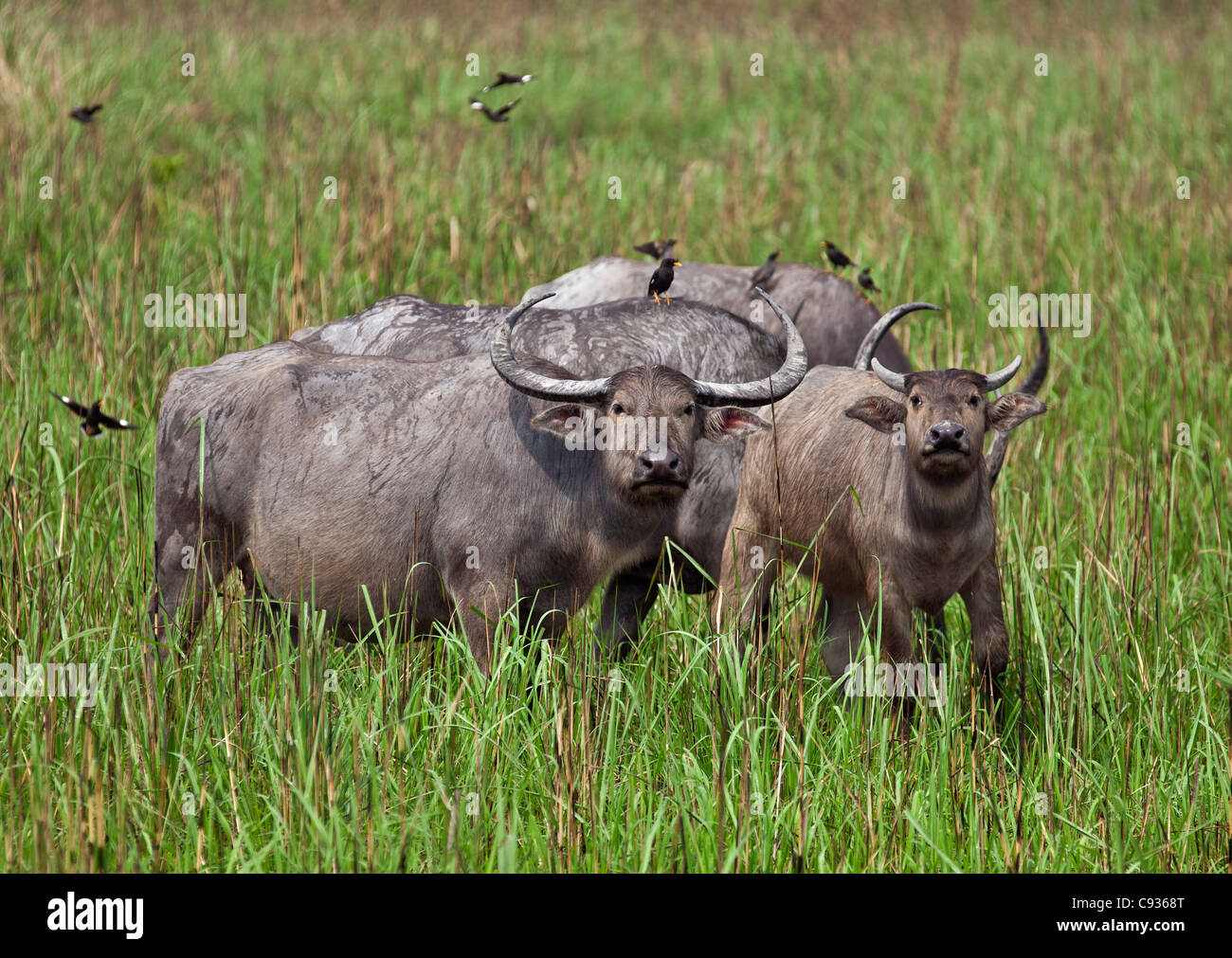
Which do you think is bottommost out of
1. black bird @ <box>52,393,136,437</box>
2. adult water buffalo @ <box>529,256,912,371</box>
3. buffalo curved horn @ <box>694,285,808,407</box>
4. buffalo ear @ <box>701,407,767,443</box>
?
buffalo ear @ <box>701,407,767,443</box>

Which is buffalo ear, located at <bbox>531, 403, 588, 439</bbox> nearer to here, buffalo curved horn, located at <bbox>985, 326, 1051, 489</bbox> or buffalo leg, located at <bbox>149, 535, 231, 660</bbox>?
buffalo leg, located at <bbox>149, 535, 231, 660</bbox>

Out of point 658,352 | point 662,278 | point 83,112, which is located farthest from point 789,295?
point 83,112

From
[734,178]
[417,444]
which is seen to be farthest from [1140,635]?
[734,178]

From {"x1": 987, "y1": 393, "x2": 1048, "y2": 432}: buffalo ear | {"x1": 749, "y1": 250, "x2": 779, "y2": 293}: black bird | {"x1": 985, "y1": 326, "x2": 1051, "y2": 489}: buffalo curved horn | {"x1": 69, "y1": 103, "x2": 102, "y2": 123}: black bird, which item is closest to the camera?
{"x1": 987, "y1": 393, "x2": 1048, "y2": 432}: buffalo ear

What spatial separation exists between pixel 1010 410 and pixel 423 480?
202 cm

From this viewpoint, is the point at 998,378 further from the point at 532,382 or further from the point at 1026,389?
the point at 532,382

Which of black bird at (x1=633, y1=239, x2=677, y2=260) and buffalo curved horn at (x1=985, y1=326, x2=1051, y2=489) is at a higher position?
black bird at (x1=633, y1=239, x2=677, y2=260)

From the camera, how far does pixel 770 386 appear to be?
4.71m

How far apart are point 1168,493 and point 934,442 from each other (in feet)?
7.16

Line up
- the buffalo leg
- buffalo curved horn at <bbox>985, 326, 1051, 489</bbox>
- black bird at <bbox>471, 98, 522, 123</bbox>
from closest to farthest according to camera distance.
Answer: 1. buffalo curved horn at <bbox>985, 326, 1051, 489</bbox>
2. the buffalo leg
3. black bird at <bbox>471, 98, 522, 123</bbox>

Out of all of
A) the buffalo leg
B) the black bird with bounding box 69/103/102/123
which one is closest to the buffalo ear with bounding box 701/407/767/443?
the buffalo leg

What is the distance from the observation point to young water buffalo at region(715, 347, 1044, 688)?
4664 mm

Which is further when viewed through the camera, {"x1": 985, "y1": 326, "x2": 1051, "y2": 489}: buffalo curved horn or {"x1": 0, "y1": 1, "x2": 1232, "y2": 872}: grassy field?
{"x1": 985, "y1": 326, "x2": 1051, "y2": 489}: buffalo curved horn

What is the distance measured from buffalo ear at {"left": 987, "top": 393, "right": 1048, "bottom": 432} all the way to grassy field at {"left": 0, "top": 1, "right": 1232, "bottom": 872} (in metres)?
0.63
